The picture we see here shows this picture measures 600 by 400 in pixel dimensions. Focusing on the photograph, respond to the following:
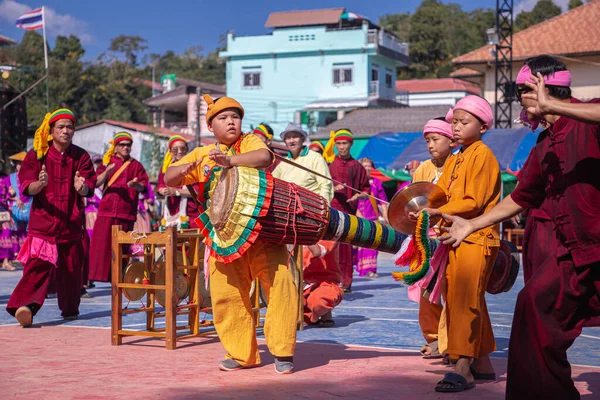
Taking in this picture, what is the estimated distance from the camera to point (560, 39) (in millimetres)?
37375

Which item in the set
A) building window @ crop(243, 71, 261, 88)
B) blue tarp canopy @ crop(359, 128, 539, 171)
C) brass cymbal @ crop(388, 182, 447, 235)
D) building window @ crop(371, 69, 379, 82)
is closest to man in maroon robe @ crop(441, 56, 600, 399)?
brass cymbal @ crop(388, 182, 447, 235)

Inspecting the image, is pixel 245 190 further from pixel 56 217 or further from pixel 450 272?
pixel 56 217

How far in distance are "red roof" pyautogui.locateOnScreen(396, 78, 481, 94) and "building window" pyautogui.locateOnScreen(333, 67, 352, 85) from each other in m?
6.10

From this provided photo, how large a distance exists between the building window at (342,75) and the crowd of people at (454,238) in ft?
148

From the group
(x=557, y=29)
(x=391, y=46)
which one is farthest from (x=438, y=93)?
(x=557, y=29)

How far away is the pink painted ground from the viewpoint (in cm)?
559

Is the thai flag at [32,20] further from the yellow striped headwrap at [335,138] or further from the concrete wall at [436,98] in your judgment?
the concrete wall at [436,98]

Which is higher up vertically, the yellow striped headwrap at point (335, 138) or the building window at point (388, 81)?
the building window at point (388, 81)

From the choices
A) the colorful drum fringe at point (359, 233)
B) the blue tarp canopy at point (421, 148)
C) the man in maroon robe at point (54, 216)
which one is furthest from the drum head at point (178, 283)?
the blue tarp canopy at point (421, 148)

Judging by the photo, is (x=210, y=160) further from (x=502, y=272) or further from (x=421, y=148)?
(x=421, y=148)

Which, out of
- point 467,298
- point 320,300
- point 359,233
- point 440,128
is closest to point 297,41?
point 320,300

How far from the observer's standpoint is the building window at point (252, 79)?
59.0 meters

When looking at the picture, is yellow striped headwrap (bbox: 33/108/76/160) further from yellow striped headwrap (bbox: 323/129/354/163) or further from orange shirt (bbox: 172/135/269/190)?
yellow striped headwrap (bbox: 323/129/354/163)

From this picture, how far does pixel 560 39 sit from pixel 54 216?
31823 mm
